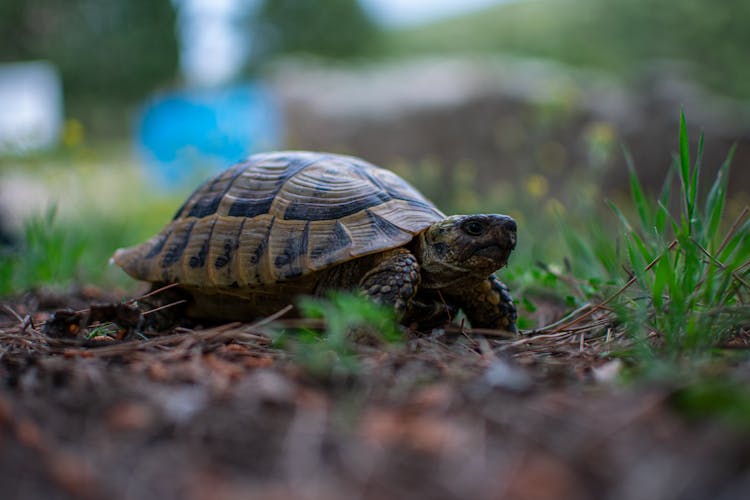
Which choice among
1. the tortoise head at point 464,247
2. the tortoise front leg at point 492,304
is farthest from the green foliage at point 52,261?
the tortoise front leg at point 492,304

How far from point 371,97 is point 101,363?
839 cm

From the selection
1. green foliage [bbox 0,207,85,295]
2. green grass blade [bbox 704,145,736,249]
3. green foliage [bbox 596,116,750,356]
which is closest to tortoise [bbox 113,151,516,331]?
green foliage [bbox 596,116,750,356]

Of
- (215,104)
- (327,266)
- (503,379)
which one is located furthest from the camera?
(215,104)

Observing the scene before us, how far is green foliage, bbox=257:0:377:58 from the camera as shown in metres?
24.2

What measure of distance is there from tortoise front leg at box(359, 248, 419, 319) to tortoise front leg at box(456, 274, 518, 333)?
0.31 meters

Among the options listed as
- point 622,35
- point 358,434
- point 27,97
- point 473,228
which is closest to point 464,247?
point 473,228

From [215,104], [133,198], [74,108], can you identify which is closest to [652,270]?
[133,198]

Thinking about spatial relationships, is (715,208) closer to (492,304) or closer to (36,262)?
(492,304)

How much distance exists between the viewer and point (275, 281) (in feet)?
7.18

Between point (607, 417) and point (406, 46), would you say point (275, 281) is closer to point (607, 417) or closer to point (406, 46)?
point (607, 417)

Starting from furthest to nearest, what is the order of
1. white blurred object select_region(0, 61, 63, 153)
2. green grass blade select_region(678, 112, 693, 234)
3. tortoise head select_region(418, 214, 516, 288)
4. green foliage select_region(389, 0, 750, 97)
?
green foliage select_region(389, 0, 750, 97) < white blurred object select_region(0, 61, 63, 153) < tortoise head select_region(418, 214, 516, 288) < green grass blade select_region(678, 112, 693, 234)

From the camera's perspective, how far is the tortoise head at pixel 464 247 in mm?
2057

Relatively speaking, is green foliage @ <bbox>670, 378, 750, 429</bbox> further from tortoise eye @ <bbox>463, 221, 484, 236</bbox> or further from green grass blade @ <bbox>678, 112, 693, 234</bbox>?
tortoise eye @ <bbox>463, 221, 484, 236</bbox>

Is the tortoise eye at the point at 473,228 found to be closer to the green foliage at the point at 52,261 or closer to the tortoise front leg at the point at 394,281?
the tortoise front leg at the point at 394,281
